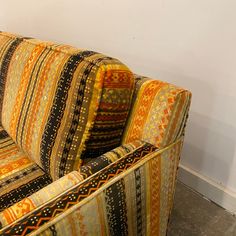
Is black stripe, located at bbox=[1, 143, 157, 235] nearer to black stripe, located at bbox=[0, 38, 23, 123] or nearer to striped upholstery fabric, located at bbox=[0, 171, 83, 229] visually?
striped upholstery fabric, located at bbox=[0, 171, 83, 229]

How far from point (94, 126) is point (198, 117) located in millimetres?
611

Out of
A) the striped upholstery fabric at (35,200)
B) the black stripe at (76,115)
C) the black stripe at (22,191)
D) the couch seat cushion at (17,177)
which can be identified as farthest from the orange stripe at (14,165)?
the striped upholstery fabric at (35,200)

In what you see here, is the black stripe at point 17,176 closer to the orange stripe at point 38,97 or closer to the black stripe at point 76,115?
the orange stripe at point 38,97

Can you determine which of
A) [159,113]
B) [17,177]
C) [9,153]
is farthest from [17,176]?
[159,113]

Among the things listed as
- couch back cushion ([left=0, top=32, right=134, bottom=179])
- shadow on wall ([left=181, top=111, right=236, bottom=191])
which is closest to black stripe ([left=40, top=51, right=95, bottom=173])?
couch back cushion ([left=0, top=32, right=134, bottom=179])

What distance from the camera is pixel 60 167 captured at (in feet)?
2.67

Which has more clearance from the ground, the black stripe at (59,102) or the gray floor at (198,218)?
the black stripe at (59,102)

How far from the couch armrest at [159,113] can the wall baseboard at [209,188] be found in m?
0.60

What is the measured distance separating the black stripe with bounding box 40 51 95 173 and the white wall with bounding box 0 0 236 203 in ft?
1.52

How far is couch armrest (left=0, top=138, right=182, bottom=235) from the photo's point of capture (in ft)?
1.82

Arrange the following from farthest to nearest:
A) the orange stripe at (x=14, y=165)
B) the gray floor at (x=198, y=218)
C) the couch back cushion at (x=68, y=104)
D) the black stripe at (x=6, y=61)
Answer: the gray floor at (x=198, y=218) → the black stripe at (x=6, y=61) → the orange stripe at (x=14, y=165) → the couch back cushion at (x=68, y=104)

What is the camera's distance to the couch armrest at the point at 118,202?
0.56 metres

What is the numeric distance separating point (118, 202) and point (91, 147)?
0.64 feet

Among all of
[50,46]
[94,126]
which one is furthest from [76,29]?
[94,126]
